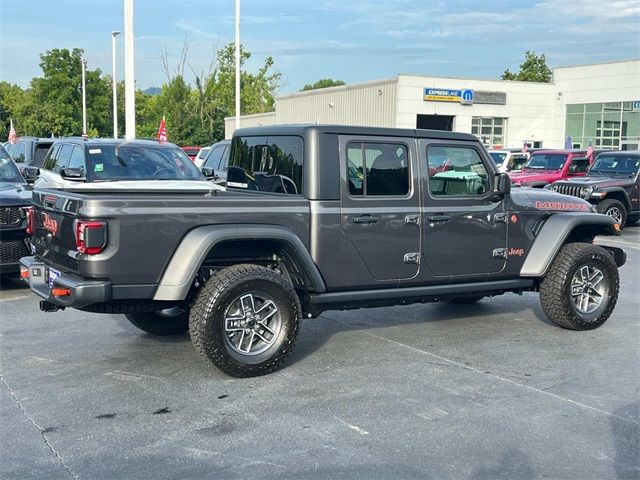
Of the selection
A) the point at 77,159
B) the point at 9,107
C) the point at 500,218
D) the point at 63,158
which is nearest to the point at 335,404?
the point at 500,218

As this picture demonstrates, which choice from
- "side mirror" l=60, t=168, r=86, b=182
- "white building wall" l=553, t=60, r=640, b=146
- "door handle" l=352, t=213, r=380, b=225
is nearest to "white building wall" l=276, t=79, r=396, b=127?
"white building wall" l=553, t=60, r=640, b=146

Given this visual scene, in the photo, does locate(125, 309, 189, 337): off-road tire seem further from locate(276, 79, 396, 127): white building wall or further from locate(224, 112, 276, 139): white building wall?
locate(224, 112, 276, 139): white building wall

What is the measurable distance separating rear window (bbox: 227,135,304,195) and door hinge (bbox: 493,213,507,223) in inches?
77.1

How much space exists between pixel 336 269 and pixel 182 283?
1304mm

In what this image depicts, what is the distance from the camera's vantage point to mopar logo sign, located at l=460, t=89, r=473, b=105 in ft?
147

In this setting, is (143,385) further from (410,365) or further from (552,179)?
(552,179)

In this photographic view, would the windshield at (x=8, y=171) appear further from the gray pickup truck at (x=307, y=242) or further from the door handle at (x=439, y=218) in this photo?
the door handle at (x=439, y=218)

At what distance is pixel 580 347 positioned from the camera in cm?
665

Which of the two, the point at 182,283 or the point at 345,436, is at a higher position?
the point at 182,283

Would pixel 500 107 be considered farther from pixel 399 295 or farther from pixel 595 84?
pixel 399 295

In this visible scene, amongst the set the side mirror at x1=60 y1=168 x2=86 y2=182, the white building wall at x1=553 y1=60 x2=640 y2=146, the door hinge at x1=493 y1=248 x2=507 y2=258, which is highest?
the white building wall at x1=553 y1=60 x2=640 y2=146

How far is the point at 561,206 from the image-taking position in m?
7.34

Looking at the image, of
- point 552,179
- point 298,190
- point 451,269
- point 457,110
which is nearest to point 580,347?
point 451,269

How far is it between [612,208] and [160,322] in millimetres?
12912
